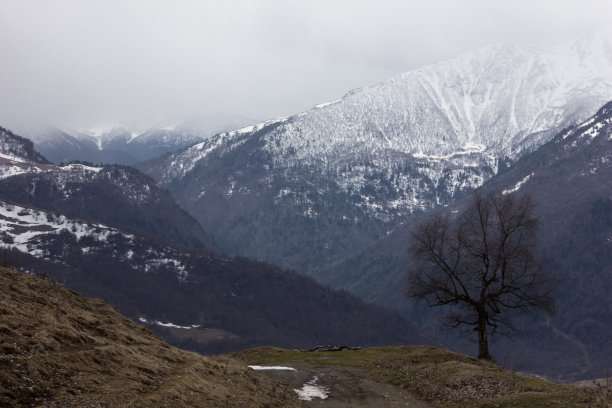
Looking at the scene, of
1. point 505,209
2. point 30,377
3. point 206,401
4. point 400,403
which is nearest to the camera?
point 30,377

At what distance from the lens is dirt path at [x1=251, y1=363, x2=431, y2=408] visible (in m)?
32.1

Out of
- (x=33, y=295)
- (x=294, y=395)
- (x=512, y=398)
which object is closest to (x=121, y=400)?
(x=33, y=295)

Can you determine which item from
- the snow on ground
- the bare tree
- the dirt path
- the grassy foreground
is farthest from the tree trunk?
the snow on ground

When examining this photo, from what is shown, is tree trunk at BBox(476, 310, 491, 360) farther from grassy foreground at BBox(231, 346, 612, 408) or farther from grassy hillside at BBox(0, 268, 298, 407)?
grassy hillside at BBox(0, 268, 298, 407)

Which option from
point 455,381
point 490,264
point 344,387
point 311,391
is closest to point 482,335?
point 490,264

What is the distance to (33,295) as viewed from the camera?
29.7 metres

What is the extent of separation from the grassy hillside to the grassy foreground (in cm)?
856

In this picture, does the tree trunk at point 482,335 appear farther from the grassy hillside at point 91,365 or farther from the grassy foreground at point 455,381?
the grassy hillside at point 91,365

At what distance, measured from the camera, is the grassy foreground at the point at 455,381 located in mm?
27797

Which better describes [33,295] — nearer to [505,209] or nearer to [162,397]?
[162,397]

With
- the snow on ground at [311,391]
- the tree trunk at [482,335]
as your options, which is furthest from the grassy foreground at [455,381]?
the snow on ground at [311,391]

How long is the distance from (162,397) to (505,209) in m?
33.0

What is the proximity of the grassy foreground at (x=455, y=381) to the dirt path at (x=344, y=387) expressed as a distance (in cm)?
118

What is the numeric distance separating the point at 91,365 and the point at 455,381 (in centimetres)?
2042
